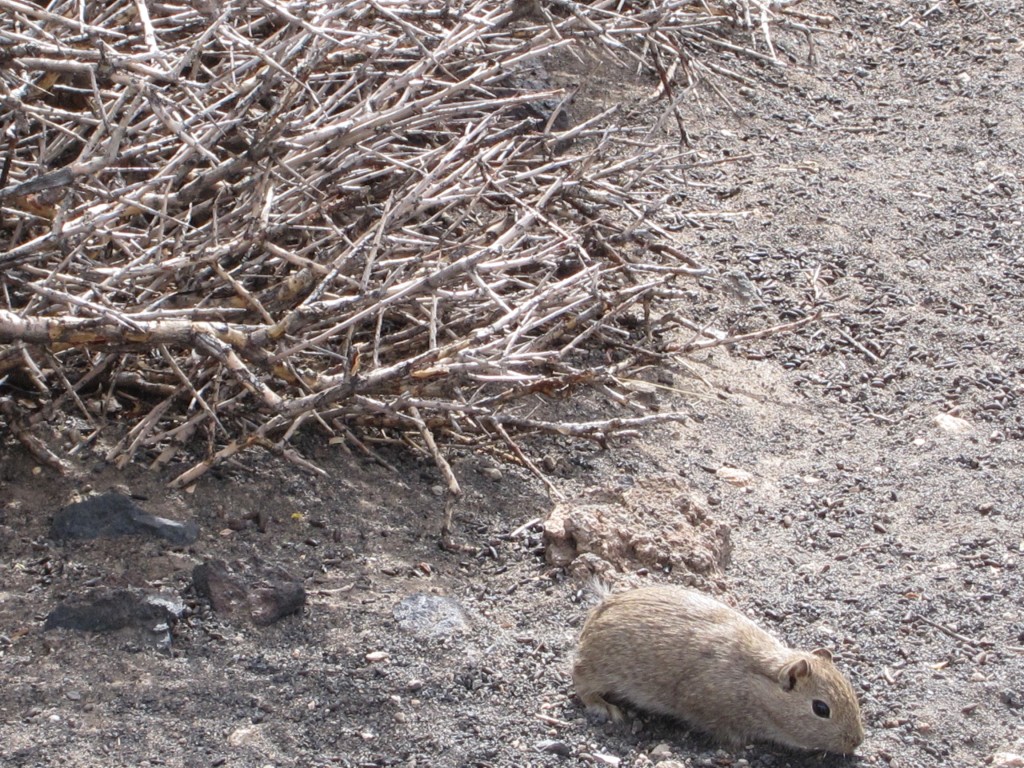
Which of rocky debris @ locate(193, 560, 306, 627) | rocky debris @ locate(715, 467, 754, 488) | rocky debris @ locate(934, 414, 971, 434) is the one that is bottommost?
rocky debris @ locate(934, 414, 971, 434)

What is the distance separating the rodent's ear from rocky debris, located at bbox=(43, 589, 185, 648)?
1.81m

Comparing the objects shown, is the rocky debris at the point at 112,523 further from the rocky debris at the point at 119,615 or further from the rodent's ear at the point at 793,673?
the rodent's ear at the point at 793,673

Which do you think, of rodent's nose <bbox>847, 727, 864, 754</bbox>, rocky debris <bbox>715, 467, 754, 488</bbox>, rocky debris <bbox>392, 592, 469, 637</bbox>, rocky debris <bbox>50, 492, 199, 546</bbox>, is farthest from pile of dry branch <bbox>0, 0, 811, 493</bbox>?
rodent's nose <bbox>847, 727, 864, 754</bbox>

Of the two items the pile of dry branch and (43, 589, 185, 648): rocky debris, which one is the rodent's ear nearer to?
the pile of dry branch

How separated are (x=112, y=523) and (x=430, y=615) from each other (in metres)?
1.09

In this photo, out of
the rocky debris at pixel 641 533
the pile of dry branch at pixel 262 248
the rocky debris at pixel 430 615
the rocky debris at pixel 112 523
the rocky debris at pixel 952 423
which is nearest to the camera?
A: the pile of dry branch at pixel 262 248

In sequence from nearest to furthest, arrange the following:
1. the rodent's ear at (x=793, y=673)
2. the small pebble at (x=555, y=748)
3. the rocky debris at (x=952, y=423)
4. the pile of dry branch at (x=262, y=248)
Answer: the small pebble at (x=555, y=748), the rodent's ear at (x=793, y=673), the pile of dry branch at (x=262, y=248), the rocky debris at (x=952, y=423)

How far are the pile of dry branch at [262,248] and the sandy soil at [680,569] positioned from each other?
0.30m

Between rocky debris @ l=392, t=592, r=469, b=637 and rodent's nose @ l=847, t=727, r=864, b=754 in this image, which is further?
rocky debris @ l=392, t=592, r=469, b=637

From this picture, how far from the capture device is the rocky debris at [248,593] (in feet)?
13.3

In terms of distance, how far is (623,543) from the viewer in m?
4.54

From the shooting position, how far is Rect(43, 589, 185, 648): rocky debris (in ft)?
12.9

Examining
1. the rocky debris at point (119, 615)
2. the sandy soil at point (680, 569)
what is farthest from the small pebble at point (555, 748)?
the rocky debris at point (119, 615)

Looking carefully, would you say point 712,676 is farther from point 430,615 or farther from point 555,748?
point 430,615
